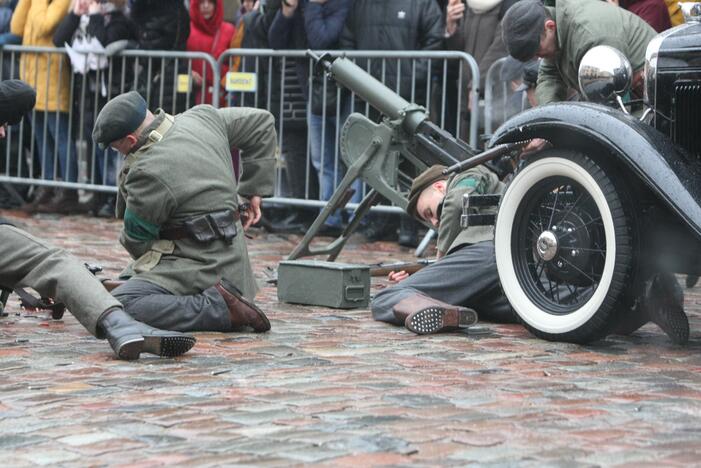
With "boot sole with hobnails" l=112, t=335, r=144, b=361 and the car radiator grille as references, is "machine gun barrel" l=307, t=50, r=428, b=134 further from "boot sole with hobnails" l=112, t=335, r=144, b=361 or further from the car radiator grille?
"boot sole with hobnails" l=112, t=335, r=144, b=361

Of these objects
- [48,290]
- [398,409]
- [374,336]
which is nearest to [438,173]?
[374,336]

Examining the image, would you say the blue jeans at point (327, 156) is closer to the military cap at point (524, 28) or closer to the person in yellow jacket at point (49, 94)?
the person in yellow jacket at point (49, 94)

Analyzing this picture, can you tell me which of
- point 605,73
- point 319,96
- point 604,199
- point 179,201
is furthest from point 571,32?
point 319,96

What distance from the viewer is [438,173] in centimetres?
781

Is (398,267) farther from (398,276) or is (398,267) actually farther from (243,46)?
(243,46)

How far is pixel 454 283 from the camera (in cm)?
721

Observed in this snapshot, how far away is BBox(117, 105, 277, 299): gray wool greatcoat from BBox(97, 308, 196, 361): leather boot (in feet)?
2.51

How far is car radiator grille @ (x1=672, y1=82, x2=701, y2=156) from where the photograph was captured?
639 cm

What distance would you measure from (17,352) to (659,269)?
2761 millimetres

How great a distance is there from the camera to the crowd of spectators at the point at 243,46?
36.2ft

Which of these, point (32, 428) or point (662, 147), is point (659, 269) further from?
point (32, 428)

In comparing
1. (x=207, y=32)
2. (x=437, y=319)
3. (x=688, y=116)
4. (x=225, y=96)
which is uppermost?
(x=207, y=32)

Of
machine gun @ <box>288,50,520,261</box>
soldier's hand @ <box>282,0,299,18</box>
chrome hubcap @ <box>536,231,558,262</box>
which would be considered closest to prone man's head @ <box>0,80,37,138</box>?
chrome hubcap @ <box>536,231,558,262</box>

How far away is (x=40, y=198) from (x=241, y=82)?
8.93 feet
